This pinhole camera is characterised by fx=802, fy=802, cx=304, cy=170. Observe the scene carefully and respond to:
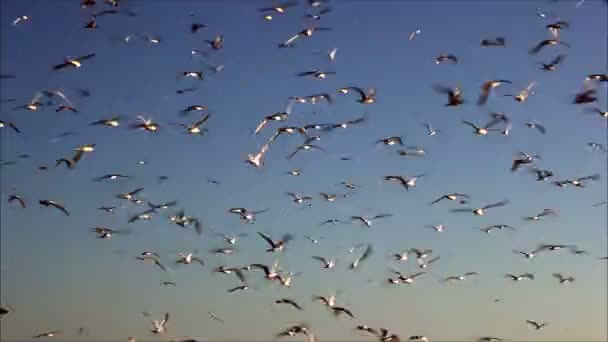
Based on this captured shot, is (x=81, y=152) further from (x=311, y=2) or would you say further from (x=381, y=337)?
(x=381, y=337)

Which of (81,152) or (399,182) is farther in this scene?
(399,182)

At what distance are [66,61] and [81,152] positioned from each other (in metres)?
5.09

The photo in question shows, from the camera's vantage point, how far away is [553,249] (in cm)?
4406

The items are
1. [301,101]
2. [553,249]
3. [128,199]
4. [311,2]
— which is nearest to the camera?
[311,2]

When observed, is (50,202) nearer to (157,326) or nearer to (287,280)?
(157,326)

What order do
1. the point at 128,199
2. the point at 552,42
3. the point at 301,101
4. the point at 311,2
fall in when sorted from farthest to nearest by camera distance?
1. the point at 128,199
2. the point at 301,101
3. the point at 552,42
4. the point at 311,2

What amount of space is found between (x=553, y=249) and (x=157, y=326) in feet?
72.2

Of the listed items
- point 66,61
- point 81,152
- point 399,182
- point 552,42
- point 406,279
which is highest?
point 552,42

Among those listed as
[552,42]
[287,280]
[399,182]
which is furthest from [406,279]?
[552,42]

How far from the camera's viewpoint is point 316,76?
1478 inches

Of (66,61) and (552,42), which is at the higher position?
(552,42)

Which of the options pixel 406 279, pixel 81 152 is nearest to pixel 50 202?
pixel 81 152

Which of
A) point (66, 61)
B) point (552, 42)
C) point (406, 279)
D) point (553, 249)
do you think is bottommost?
point (406, 279)

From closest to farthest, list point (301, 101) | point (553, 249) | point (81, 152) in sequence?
point (81, 152), point (301, 101), point (553, 249)
